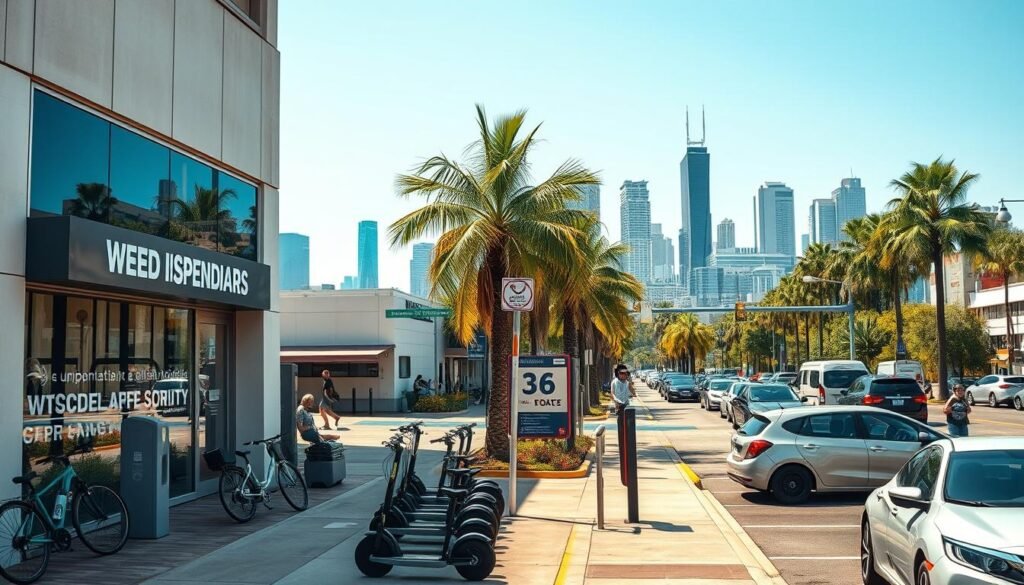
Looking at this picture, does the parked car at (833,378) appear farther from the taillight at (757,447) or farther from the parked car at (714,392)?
the taillight at (757,447)

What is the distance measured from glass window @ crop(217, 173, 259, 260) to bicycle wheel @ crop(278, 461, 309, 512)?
137 inches

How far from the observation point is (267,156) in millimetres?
15227

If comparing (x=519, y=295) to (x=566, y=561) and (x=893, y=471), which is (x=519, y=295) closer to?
(x=566, y=561)

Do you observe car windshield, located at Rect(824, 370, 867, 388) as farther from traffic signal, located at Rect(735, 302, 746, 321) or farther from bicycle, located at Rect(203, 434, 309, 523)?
traffic signal, located at Rect(735, 302, 746, 321)

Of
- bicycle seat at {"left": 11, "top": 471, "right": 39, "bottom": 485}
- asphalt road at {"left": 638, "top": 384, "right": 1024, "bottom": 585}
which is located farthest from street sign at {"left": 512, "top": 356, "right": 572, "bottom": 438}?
bicycle seat at {"left": 11, "top": 471, "right": 39, "bottom": 485}

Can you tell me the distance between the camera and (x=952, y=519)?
622cm

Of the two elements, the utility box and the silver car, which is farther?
the silver car

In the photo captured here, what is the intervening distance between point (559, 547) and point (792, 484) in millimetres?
4826

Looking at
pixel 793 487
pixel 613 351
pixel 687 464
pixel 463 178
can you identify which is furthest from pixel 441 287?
pixel 613 351

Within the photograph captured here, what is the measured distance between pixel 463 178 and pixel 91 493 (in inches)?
403

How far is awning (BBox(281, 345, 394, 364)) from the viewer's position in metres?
38.9

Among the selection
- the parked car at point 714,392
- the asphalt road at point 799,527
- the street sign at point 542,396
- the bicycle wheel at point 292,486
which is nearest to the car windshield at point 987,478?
the asphalt road at point 799,527

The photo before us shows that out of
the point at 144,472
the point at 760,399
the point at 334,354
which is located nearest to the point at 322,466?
the point at 144,472

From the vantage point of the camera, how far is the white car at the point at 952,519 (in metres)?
5.72
